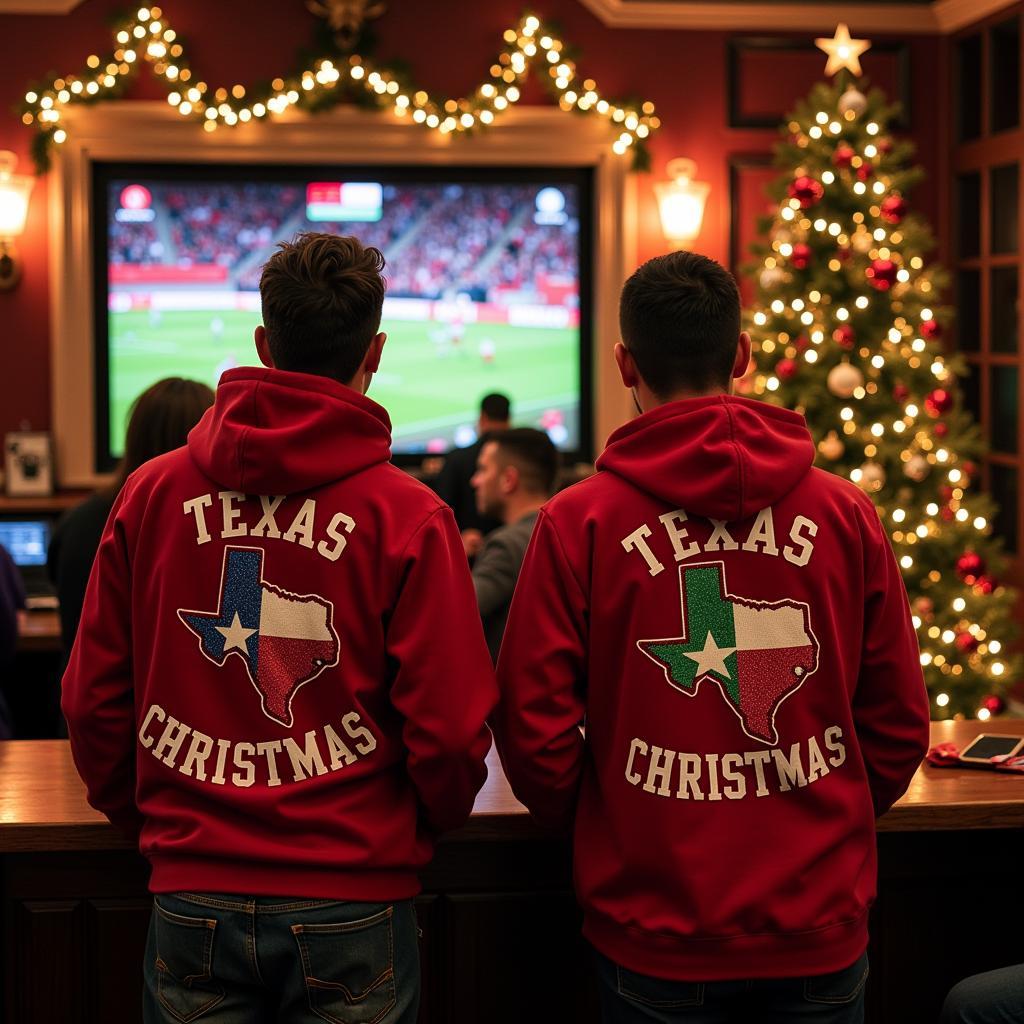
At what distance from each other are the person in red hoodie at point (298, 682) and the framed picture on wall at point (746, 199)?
544 cm

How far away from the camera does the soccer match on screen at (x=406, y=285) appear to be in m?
6.66

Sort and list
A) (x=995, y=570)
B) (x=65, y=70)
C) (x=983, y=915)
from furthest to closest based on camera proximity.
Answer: (x=65, y=70)
(x=995, y=570)
(x=983, y=915)

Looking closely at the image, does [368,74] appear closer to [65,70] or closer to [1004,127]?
[65,70]

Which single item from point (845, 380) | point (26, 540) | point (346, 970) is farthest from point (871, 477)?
point (346, 970)

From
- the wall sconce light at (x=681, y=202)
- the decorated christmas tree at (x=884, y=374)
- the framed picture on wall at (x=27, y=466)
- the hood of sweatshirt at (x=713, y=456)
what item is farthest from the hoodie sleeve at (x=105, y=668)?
the wall sconce light at (x=681, y=202)

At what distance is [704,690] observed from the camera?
1.58 metres

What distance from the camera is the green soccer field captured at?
6.75 metres

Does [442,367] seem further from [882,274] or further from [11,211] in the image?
[882,274]

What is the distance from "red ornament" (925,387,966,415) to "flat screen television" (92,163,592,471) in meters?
1.99

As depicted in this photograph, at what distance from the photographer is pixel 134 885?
2.04 meters

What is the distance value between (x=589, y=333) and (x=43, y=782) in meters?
5.13

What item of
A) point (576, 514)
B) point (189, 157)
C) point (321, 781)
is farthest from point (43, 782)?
point (189, 157)

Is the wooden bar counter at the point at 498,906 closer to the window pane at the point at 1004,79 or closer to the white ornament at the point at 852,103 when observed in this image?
the white ornament at the point at 852,103

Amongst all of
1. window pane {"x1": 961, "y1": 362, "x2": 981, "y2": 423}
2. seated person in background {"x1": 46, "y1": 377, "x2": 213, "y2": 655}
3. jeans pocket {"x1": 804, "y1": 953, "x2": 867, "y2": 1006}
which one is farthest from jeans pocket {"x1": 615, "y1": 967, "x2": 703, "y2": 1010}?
window pane {"x1": 961, "y1": 362, "x2": 981, "y2": 423}
